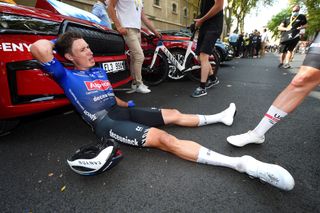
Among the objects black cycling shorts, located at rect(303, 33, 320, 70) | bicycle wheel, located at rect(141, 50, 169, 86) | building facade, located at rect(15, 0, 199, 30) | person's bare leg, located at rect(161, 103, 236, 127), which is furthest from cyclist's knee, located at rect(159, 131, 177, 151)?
building facade, located at rect(15, 0, 199, 30)

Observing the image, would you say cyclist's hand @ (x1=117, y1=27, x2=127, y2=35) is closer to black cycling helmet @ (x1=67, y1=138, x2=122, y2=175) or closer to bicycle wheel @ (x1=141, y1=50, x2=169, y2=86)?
bicycle wheel @ (x1=141, y1=50, x2=169, y2=86)

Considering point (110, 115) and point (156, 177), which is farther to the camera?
point (110, 115)

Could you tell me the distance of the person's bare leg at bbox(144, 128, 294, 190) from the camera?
1292 millimetres

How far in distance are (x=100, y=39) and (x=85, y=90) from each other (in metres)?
1.03

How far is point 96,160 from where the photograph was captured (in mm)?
1375

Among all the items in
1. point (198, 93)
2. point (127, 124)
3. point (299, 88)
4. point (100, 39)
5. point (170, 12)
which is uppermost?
point (170, 12)

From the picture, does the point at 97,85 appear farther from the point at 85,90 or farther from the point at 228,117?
the point at 228,117

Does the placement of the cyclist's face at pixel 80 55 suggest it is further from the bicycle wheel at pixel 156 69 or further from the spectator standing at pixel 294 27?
the spectator standing at pixel 294 27

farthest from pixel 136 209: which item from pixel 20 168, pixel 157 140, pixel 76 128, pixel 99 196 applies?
pixel 76 128

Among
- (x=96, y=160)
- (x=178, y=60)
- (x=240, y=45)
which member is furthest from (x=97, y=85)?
(x=240, y=45)

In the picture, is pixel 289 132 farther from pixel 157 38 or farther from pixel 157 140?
pixel 157 38

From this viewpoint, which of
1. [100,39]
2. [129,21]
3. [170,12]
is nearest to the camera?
[100,39]

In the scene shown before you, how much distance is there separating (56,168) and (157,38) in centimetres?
365

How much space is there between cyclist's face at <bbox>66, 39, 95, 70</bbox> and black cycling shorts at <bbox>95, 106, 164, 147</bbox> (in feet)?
1.56
